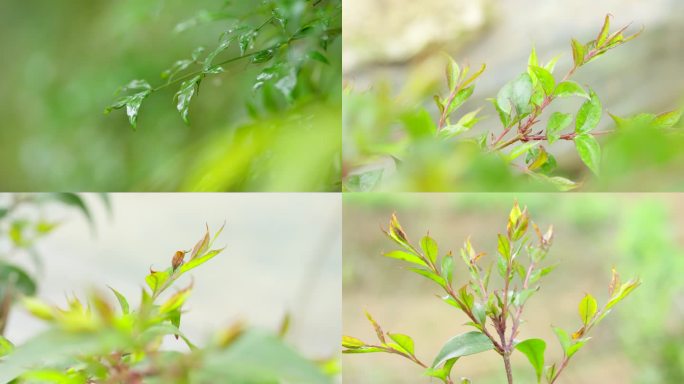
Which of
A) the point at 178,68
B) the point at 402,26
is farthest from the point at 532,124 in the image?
the point at 402,26

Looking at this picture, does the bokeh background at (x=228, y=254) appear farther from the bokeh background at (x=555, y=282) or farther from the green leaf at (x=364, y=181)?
the green leaf at (x=364, y=181)

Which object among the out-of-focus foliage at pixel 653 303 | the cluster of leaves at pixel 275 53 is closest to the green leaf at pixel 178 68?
the cluster of leaves at pixel 275 53

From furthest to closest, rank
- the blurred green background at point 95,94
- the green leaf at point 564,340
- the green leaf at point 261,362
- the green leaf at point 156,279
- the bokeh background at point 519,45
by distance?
the bokeh background at point 519,45, the blurred green background at point 95,94, the green leaf at point 564,340, the green leaf at point 156,279, the green leaf at point 261,362

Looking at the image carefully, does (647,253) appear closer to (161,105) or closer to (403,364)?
(403,364)

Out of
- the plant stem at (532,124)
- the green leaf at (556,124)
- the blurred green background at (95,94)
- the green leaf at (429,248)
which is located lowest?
the green leaf at (429,248)

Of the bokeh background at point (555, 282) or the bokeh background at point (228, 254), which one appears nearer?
the bokeh background at point (228, 254)

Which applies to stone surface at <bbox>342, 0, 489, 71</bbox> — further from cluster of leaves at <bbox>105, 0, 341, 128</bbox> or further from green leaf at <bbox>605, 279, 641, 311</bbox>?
green leaf at <bbox>605, 279, 641, 311</bbox>

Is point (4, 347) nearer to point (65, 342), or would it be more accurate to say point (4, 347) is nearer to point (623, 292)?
point (65, 342)

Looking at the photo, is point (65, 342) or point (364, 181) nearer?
point (65, 342)

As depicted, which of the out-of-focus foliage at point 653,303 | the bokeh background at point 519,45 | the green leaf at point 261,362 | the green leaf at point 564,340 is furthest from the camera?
the bokeh background at point 519,45
